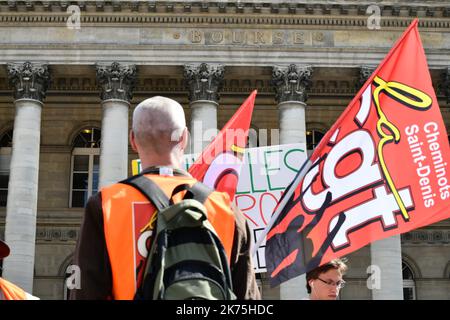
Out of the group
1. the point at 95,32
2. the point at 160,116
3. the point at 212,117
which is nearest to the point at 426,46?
the point at 212,117

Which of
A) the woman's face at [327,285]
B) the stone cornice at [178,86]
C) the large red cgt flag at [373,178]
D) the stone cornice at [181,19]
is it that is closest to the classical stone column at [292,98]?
the stone cornice at [181,19]

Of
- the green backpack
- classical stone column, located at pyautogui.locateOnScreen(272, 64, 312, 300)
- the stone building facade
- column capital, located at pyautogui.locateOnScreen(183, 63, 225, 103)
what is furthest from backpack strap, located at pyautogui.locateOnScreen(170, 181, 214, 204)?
column capital, located at pyautogui.locateOnScreen(183, 63, 225, 103)

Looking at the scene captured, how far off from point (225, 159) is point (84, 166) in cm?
1610

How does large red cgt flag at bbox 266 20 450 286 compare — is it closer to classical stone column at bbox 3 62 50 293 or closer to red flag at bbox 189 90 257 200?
red flag at bbox 189 90 257 200

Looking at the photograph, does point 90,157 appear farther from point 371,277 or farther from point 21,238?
point 371,277

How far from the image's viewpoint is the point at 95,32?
21688 millimetres

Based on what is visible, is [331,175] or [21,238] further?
[21,238]

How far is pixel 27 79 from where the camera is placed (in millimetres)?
21047

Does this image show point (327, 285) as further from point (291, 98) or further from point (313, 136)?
point (313, 136)

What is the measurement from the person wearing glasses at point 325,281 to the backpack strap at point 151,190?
321 centimetres

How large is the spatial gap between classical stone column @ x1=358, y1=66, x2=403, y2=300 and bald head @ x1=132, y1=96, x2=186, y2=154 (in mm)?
17727

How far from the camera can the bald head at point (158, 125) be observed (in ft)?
9.66

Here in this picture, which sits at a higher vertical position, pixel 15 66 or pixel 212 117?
pixel 15 66

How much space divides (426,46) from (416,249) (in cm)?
668
